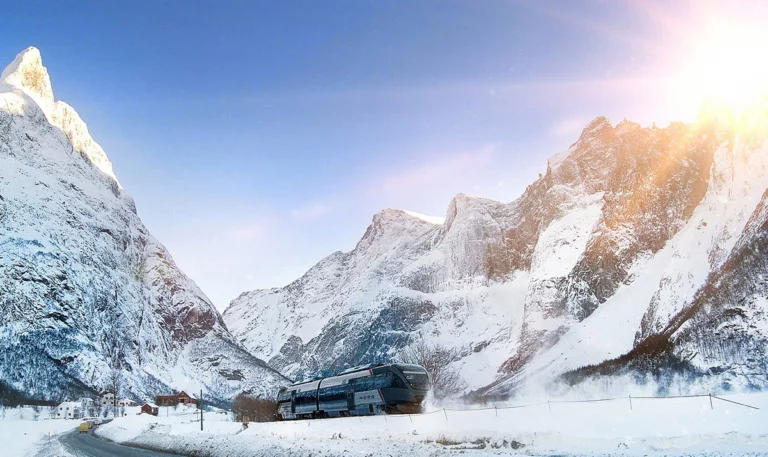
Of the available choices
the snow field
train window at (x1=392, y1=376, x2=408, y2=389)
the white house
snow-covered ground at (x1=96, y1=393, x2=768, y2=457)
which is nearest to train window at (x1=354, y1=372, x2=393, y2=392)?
train window at (x1=392, y1=376, x2=408, y2=389)

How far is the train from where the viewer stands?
2201 inches

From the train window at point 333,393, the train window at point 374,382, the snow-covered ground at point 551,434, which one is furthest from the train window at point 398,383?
the snow-covered ground at point 551,434

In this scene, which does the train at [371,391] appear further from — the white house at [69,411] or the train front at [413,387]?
the white house at [69,411]

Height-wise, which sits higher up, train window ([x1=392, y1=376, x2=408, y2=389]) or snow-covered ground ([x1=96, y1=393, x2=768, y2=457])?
train window ([x1=392, y1=376, x2=408, y2=389])

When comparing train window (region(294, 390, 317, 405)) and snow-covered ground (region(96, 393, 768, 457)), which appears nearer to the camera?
snow-covered ground (region(96, 393, 768, 457))

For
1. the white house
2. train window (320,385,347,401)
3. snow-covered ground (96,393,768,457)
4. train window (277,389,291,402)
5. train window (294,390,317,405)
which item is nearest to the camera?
snow-covered ground (96,393,768,457)

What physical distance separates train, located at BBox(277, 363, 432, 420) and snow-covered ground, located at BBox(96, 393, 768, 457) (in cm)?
1166

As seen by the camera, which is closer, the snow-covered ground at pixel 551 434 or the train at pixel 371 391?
the snow-covered ground at pixel 551 434

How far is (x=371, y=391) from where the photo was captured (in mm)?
58000

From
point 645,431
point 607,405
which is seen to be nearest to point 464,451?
point 645,431

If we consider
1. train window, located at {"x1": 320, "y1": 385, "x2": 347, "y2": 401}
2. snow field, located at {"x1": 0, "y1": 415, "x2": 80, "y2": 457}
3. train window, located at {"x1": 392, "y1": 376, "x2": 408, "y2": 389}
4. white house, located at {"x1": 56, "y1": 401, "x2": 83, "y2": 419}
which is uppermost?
train window, located at {"x1": 392, "y1": 376, "x2": 408, "y2": 389}

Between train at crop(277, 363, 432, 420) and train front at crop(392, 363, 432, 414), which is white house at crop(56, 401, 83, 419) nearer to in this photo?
train at crop(277, 363, 432, 420)

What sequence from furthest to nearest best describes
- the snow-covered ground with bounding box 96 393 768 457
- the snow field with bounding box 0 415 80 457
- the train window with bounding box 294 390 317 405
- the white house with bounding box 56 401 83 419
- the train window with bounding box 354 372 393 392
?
the white house with bounding box 56 401 83 419 → the train window with bounding box 294 390 317 405 → the train window with bounding box 354 372 393 392 → the snow field with bounding box 0 415 80 457 → the snow-covered ground with bounding box 96 393 768 457

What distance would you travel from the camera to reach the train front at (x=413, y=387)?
55.9 m
